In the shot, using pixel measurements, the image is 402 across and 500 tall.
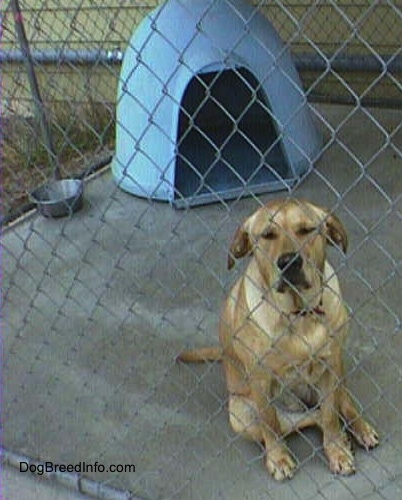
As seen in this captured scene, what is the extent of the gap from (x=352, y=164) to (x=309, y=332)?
8.52ft

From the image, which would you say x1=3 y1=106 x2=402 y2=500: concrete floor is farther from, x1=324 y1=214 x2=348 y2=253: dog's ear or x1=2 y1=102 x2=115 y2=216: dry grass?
x1=2 y1=102 x2=115 y2=216: dry grass

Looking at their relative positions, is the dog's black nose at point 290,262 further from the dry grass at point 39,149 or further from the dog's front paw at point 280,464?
the dry grass at point 39,149

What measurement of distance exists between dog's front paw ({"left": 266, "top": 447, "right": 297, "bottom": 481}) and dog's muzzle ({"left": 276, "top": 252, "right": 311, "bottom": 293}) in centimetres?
62

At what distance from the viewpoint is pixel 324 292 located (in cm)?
231

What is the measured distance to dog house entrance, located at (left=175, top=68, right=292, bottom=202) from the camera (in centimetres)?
456

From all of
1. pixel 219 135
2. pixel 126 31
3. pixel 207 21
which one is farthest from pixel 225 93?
pixel 126 31

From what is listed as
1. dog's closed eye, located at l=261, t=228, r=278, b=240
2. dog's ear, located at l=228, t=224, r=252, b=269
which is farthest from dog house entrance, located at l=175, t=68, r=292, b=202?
dog's closed eye, located at l=261, t=228, r=278, b=240

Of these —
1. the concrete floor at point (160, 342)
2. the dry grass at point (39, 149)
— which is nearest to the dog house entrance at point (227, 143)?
the concrete floor at point (160, 342)

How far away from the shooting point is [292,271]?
218cm

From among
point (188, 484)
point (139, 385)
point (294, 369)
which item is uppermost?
point (294, 369)

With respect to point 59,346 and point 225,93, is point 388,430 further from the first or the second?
point 225,93

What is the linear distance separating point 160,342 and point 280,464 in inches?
38.5

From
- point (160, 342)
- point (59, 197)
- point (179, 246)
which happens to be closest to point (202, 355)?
point (160, 342)

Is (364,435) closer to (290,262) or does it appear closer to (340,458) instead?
(340,458)
